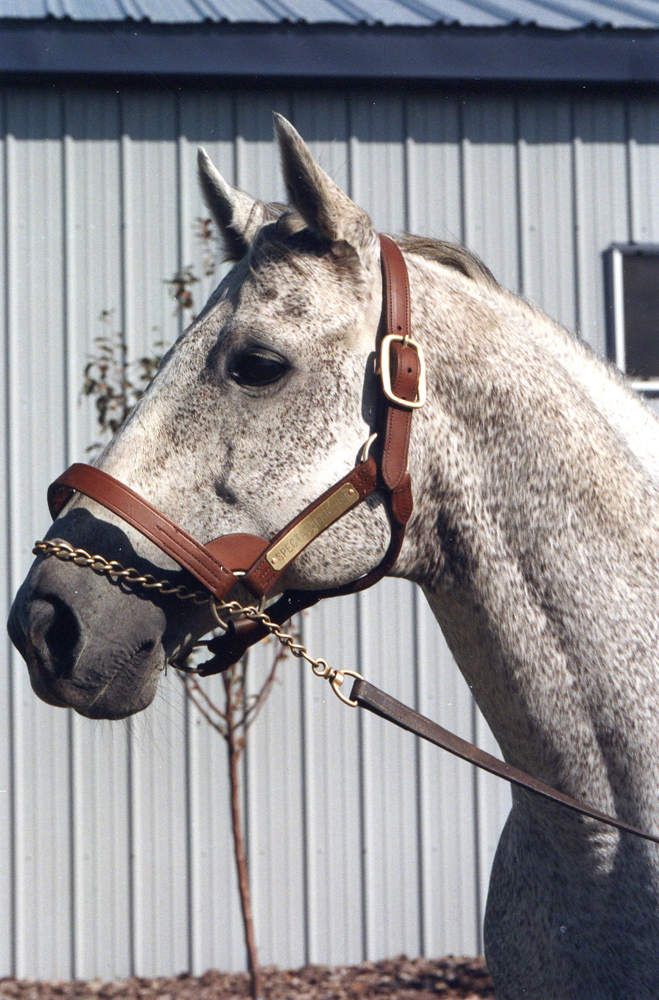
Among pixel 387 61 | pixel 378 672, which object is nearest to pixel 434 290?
pixel 378 672

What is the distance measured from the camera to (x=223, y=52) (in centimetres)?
416

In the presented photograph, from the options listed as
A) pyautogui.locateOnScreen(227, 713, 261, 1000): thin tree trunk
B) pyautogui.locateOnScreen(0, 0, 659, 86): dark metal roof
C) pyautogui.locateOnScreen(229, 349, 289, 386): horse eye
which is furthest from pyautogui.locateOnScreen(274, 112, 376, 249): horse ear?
pyautogui.locateOnScreen(0, 0, 659, 86): dark metal roof

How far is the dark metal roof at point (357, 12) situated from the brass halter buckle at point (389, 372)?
3353mm

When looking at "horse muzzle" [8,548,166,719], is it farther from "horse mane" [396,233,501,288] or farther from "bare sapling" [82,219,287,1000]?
"bare sapling" [82,219,287,1000]

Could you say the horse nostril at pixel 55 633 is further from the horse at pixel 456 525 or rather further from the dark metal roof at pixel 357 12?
the dark metal roof at pixel 357 12

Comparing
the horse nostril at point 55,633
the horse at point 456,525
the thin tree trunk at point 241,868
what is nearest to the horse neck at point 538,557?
the horse at point 456,525

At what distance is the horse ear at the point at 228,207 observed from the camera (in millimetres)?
1859

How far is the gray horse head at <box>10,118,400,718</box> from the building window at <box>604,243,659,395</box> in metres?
3.17

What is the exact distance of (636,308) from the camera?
4.44 meters

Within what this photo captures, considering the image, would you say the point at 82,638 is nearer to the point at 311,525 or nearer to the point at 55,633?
the point at 55,633

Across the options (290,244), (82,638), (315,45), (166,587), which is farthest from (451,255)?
(315,45)

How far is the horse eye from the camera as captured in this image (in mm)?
1533

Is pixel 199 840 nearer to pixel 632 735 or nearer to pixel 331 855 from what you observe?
pixel 331 855

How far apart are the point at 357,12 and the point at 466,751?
412cm
